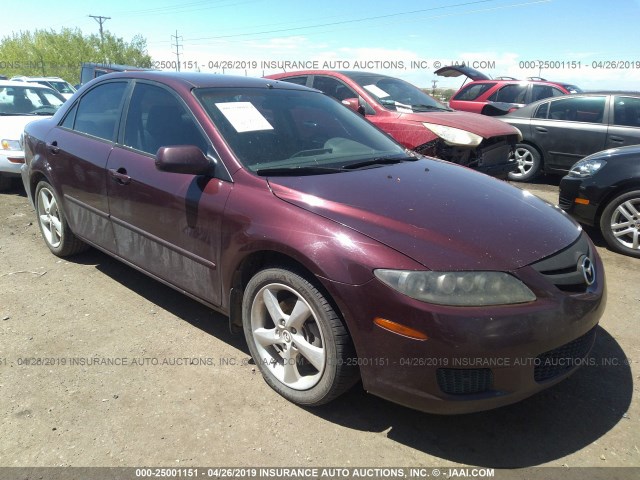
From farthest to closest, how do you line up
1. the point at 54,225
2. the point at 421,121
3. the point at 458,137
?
the point at 421,121
the point at 458,137
the point at 54,225

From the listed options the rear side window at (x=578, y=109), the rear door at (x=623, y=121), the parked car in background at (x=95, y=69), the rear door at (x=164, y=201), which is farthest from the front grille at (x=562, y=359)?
the parked car in background at (x=95, y=69)

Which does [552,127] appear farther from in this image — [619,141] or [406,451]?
[406,451]

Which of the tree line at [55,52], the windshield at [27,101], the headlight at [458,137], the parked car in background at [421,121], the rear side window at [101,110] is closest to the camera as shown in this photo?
the rear side window at [101,110]

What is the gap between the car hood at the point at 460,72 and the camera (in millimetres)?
11246

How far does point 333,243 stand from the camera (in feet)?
7.26

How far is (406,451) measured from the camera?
88.8 inches

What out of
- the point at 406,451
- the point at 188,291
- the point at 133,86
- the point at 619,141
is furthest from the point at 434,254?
the point at 619,141

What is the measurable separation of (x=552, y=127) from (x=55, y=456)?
7628 mm

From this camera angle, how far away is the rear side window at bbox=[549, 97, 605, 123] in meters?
7.20

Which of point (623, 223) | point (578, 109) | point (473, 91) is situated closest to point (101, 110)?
point (623, 223)

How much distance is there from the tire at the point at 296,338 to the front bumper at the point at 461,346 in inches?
4.4

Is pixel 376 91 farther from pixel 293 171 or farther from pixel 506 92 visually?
pixel 506 92

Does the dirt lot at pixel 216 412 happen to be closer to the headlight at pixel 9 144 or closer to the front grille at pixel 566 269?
the front grille at pixel 566 269

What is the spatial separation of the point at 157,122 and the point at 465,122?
378 centimetres
